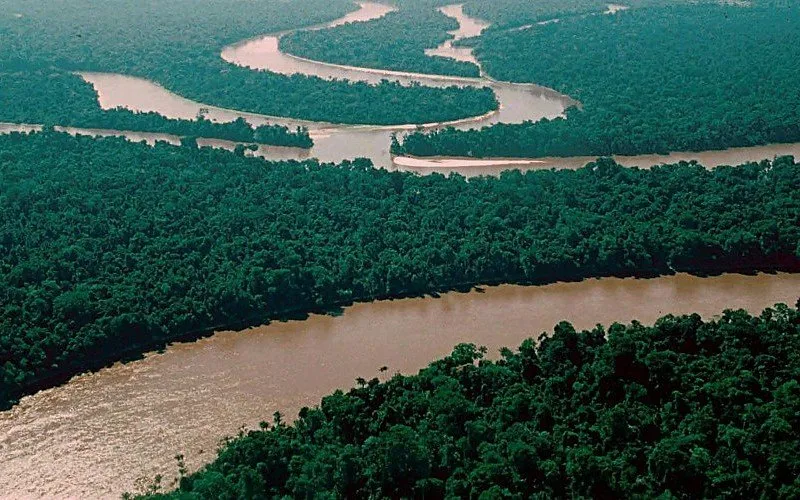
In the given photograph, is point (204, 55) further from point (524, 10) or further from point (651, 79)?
point (651, 79)

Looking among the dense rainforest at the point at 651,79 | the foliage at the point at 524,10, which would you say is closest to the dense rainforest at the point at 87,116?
the dense rainforest at the point at 651,79

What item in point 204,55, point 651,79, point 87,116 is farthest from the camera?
point 204,55

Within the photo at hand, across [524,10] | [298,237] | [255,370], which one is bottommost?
[255,370]

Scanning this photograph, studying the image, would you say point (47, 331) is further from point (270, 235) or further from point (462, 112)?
point (462, 112)

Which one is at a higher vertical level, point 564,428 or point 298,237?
point 298,237

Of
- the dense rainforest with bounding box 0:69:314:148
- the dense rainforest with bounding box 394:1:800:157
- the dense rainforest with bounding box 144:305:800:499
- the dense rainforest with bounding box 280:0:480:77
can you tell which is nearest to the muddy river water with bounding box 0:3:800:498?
the dense rainforest with bounding box 144:305:800:499

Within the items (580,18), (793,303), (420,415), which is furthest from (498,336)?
(580,18)

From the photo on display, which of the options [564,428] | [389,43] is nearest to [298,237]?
[564,428]
